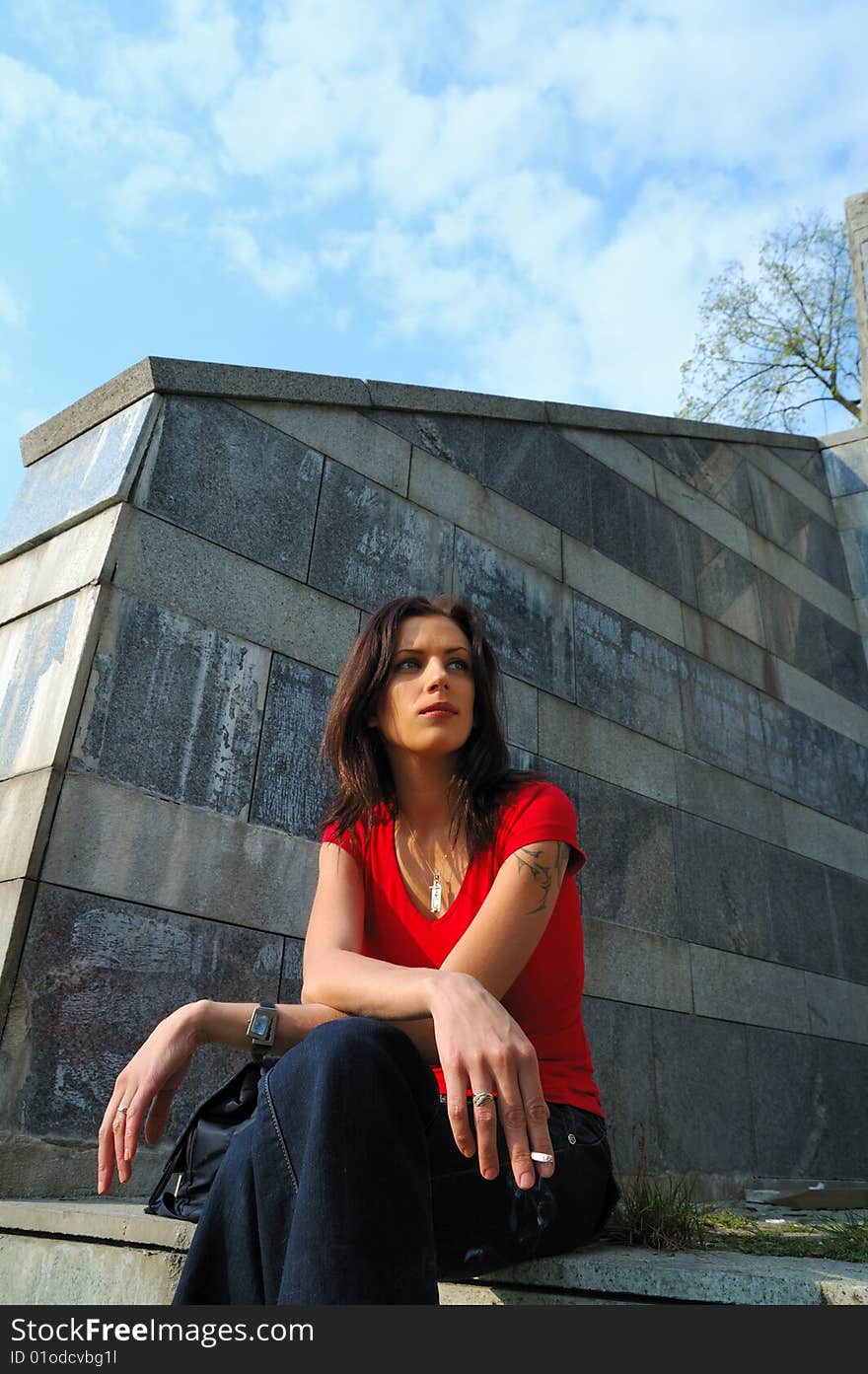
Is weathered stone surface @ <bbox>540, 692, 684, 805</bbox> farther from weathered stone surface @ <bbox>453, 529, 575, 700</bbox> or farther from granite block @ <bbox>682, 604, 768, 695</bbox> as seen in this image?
granite block @ <bbox>682, 604, 768, 695</bbox>

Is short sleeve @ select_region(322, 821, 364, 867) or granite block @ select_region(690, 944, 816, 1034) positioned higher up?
granite block @ select_region(690, 944, 816, 1034)

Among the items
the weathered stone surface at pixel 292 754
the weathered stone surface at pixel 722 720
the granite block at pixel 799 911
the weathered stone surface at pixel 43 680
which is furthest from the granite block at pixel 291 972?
the granite block at pixel 799 911

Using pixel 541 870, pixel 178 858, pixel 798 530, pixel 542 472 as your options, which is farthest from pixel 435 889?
pixel 798 530

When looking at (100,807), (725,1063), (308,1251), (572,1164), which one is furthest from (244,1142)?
(725,1063)

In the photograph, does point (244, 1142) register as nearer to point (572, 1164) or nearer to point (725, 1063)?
point (572, 1164)

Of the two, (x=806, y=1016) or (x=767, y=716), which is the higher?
(x=767, y=716)

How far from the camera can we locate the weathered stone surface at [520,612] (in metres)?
4.44

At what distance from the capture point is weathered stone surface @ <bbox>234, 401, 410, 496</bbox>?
3.94 m

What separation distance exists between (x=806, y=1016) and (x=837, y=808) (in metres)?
1.44

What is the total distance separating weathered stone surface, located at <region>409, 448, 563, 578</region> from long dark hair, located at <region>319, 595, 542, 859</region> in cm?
202

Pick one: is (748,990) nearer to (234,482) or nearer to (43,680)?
(234,482)

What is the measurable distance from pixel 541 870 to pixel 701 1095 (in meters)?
2.98

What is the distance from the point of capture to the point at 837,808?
6.09m

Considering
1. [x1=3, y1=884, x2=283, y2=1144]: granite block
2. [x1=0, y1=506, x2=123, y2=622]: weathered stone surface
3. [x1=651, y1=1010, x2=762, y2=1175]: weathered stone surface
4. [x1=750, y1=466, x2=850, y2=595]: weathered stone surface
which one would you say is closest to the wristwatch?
[x1=3, y1=884, x2=283, y2=1144]: granite block
